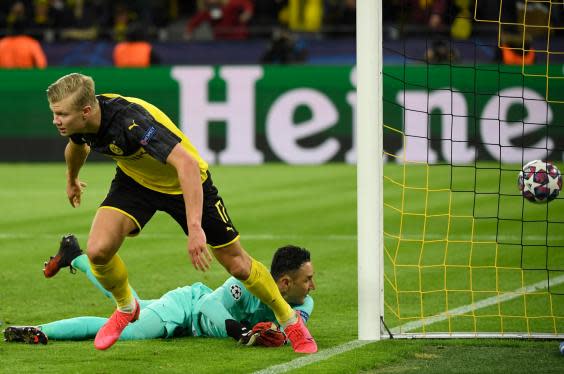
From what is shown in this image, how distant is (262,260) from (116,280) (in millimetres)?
3826

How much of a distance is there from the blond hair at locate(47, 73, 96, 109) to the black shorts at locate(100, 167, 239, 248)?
1.87ft

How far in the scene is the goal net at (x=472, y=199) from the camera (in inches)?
321

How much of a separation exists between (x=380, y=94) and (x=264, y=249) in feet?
14.0

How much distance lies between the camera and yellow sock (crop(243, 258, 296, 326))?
6.59m

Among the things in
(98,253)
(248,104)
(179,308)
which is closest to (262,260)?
(179,308)

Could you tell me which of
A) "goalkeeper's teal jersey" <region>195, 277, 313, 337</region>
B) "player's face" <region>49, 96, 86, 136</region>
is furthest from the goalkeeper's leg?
"player's face" <region>49, 96, 86, 136</region>

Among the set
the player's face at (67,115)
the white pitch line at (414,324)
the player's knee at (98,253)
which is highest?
the player's face at (67,115)

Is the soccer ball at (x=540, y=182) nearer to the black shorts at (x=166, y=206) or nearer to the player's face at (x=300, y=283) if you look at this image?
the player's face at (x=300, y=283)

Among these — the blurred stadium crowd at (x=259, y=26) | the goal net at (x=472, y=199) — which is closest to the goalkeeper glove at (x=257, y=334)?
the goal net at (x=472, y=199)

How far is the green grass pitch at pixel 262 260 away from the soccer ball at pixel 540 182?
0.78 m

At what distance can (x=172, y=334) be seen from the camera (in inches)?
285

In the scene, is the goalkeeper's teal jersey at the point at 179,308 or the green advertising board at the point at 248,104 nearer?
the goalkeeper's teal jersey at the point at 179,308

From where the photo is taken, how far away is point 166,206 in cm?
666

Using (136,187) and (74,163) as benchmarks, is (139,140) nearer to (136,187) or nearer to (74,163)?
(136,187)
